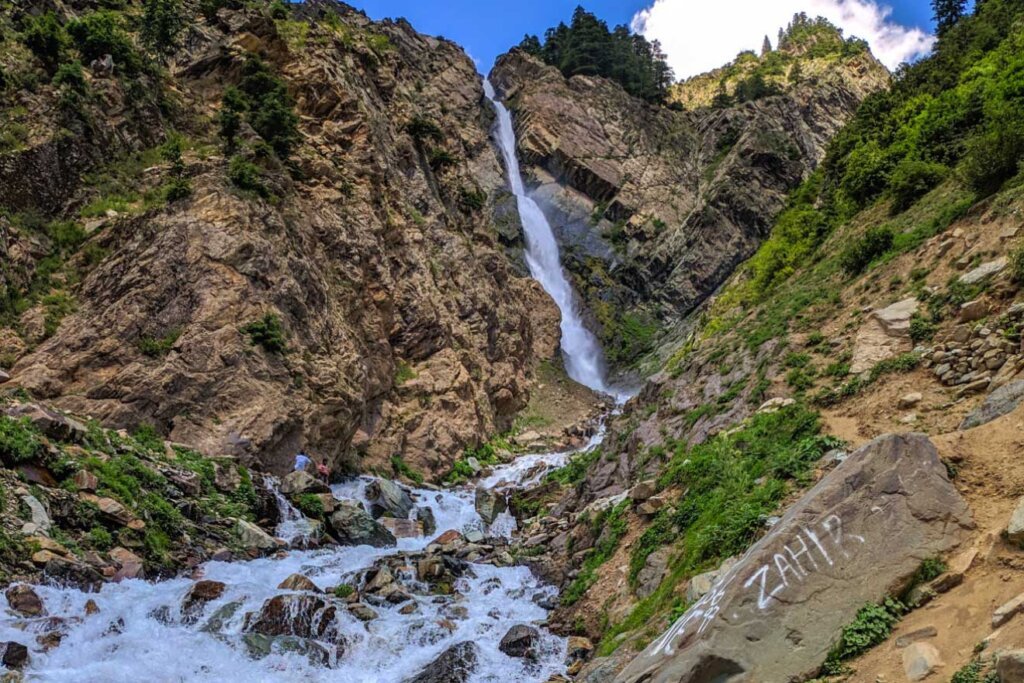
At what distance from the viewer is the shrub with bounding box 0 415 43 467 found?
11711 mm

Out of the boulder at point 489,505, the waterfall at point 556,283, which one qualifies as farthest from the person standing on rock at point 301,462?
the waterfall at point 556,283

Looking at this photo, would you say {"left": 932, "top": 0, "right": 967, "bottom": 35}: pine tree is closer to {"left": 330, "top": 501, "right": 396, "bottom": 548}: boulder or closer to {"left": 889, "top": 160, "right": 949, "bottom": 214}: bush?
{"left": 889, "top": 160, "right": 949, "bottom": 214}: bush

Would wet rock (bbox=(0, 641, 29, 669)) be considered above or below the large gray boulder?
above

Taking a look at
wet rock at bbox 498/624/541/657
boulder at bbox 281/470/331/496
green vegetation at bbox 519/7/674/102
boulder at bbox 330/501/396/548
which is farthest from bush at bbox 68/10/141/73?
green vegetation at bbox 519/7/674/102

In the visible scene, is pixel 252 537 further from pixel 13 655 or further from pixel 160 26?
pixel 160 26

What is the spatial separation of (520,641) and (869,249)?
13.8 metres

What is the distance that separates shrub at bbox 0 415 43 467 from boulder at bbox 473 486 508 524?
43.9 ft

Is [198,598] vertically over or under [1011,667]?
over

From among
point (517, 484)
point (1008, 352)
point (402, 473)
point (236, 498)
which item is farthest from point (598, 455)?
point (1008, 352)

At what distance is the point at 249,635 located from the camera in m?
11.2

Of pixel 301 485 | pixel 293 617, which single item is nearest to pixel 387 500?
pixel 301 485

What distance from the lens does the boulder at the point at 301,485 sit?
59.6ft

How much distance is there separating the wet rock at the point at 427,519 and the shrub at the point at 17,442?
10.9 metres

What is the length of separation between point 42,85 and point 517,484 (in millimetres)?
22664
